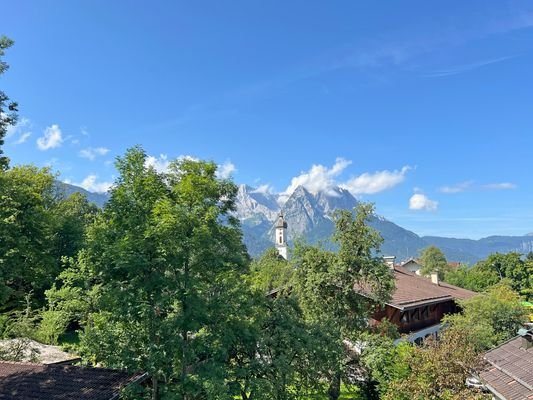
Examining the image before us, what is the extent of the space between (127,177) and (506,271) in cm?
6569

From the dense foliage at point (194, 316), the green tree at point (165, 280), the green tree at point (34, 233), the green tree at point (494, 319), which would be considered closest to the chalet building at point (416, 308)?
the green tree at point (494, 319)

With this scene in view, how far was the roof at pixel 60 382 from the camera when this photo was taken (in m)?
12.2

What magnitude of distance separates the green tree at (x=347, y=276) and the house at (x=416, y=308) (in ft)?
12.7

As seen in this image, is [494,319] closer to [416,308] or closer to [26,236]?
[416,308]

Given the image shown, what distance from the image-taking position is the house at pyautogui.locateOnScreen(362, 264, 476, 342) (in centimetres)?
2844

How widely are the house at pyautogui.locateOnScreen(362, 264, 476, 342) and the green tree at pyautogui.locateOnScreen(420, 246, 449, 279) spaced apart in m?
41.1

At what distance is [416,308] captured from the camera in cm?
3092

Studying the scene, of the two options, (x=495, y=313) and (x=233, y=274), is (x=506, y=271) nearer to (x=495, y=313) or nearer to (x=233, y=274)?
(x=495, y=313)

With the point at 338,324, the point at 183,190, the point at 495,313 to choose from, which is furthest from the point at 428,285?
the point at 183,190

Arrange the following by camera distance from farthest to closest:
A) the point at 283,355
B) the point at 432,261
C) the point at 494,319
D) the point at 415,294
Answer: the point at 432,261
the point at 415,294
the point at 494,319
the point at 283,355

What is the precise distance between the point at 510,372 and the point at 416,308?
1799 cm

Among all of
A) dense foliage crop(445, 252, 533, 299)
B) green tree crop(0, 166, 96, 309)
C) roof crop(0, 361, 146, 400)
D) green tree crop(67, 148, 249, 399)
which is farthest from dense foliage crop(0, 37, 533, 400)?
dense foliage crop(445, 252, 533, 299)

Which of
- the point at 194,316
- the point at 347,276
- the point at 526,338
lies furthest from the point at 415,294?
the point at 194,316

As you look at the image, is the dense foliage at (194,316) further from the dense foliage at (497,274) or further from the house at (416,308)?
the dense foliage at (497,274)
